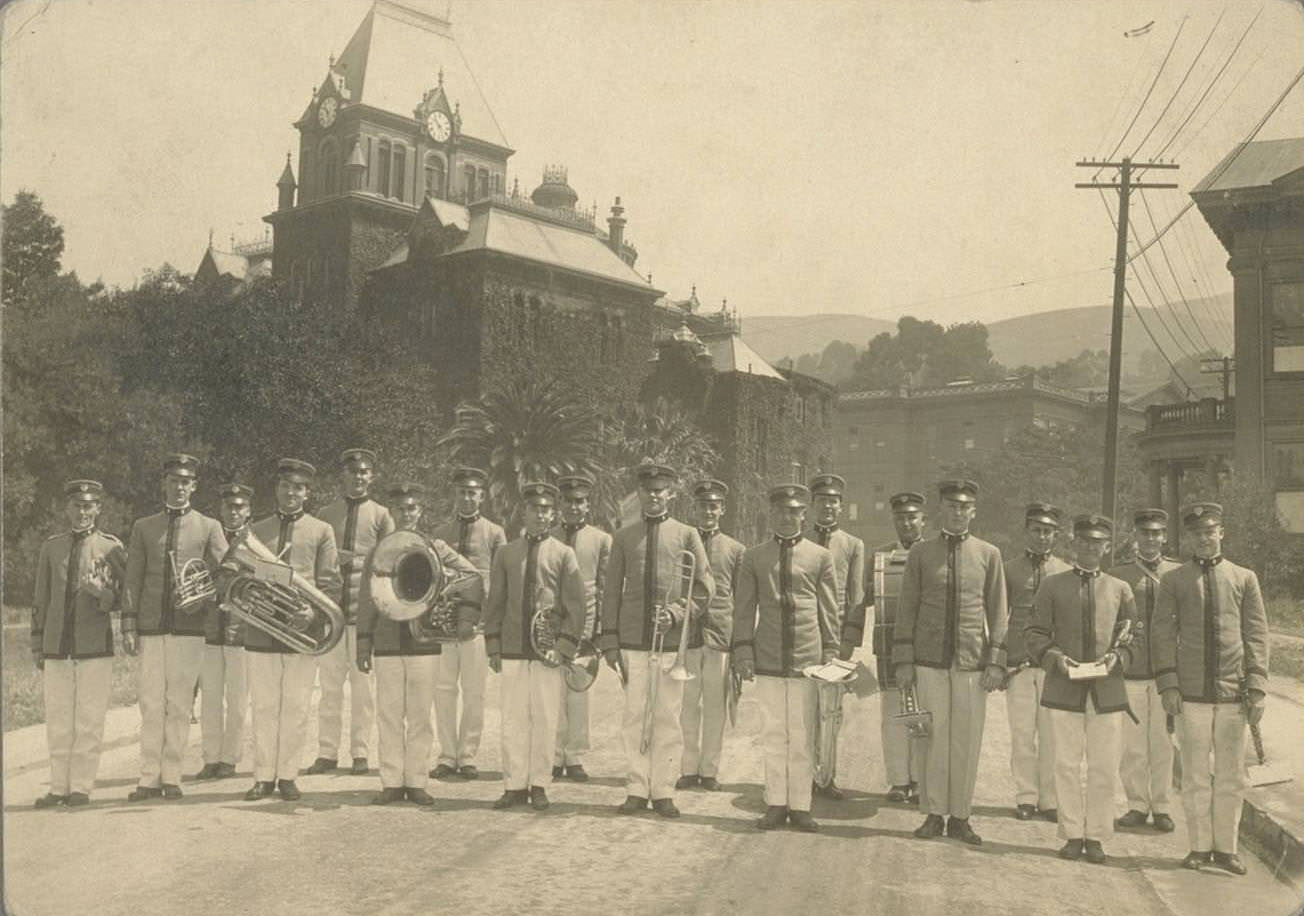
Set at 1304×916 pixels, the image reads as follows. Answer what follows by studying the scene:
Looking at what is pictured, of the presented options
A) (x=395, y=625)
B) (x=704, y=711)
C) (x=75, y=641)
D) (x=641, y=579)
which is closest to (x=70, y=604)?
(x=75, y=641)

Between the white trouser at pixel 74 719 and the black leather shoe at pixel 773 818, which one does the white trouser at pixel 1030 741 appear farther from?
the white trouser at pixel 74 719

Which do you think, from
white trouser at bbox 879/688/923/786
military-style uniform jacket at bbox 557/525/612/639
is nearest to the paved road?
white trouser at bbox 879/688/923/786

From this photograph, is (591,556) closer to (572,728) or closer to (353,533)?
(572,728)

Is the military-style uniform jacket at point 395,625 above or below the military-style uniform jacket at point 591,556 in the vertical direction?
below

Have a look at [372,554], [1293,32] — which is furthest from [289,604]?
[1293,32]

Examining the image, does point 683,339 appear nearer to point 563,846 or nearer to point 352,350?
point 352,350

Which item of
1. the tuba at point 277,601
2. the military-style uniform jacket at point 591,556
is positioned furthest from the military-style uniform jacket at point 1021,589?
the tuba at point 277,601
